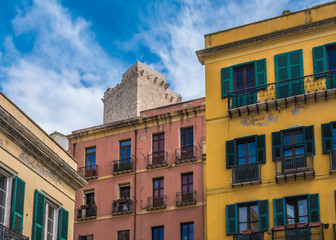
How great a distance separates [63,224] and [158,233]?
53.8 ft

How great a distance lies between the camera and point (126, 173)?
164 feet

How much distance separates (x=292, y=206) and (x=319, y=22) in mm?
8380

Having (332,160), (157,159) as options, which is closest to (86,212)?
(157,159)

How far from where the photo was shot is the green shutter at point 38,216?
2897 cm

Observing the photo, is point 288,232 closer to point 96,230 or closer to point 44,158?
point 44,158

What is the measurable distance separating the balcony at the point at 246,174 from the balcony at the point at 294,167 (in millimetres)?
849

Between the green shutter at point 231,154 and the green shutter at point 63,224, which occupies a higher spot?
the green shutter at point 231,154

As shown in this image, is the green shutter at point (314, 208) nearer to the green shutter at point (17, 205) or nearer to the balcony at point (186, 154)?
the green shutter at point (17, 205)

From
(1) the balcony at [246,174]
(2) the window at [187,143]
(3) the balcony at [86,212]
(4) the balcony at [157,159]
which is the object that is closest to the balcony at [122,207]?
(3) the balcony at [86,212]

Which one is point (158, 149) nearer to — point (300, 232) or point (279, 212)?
point (279, 212)

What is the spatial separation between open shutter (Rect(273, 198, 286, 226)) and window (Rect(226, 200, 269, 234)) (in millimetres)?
393

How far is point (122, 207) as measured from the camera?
49.2 metres

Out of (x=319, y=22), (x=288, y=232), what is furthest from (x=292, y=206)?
(x=319, y=22)

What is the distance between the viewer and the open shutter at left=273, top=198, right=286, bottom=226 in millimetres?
31281
